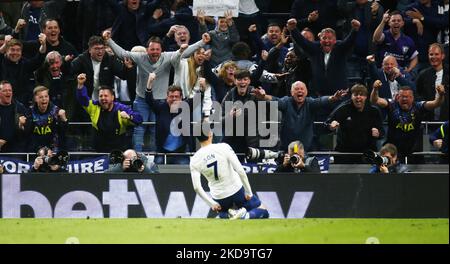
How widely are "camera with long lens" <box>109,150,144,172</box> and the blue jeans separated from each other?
567 millimetres

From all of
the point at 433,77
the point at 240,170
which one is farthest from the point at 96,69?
the point at 433,77

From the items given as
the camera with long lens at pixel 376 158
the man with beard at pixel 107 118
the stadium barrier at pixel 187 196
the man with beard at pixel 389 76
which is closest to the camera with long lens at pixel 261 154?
the stadium barrier at pixel 187 196

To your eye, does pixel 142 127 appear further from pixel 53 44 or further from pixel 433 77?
pixel 433 77

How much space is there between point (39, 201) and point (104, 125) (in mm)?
1533

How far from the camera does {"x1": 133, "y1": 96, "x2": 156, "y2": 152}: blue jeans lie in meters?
15.4

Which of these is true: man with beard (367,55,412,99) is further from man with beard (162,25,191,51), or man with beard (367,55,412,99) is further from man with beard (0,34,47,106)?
man with beard (0,34,47,106)

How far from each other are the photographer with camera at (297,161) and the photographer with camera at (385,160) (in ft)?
2.67

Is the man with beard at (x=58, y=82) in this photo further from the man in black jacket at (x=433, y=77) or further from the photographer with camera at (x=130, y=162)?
the man in black jacket at (x=433, y=77)

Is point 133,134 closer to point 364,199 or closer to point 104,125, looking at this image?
point 104,125

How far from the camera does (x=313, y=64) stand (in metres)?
15.4

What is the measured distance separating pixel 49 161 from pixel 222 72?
297 cm

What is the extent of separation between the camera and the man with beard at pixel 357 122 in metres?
14.9

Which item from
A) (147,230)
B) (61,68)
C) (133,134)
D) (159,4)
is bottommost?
(147,230)
